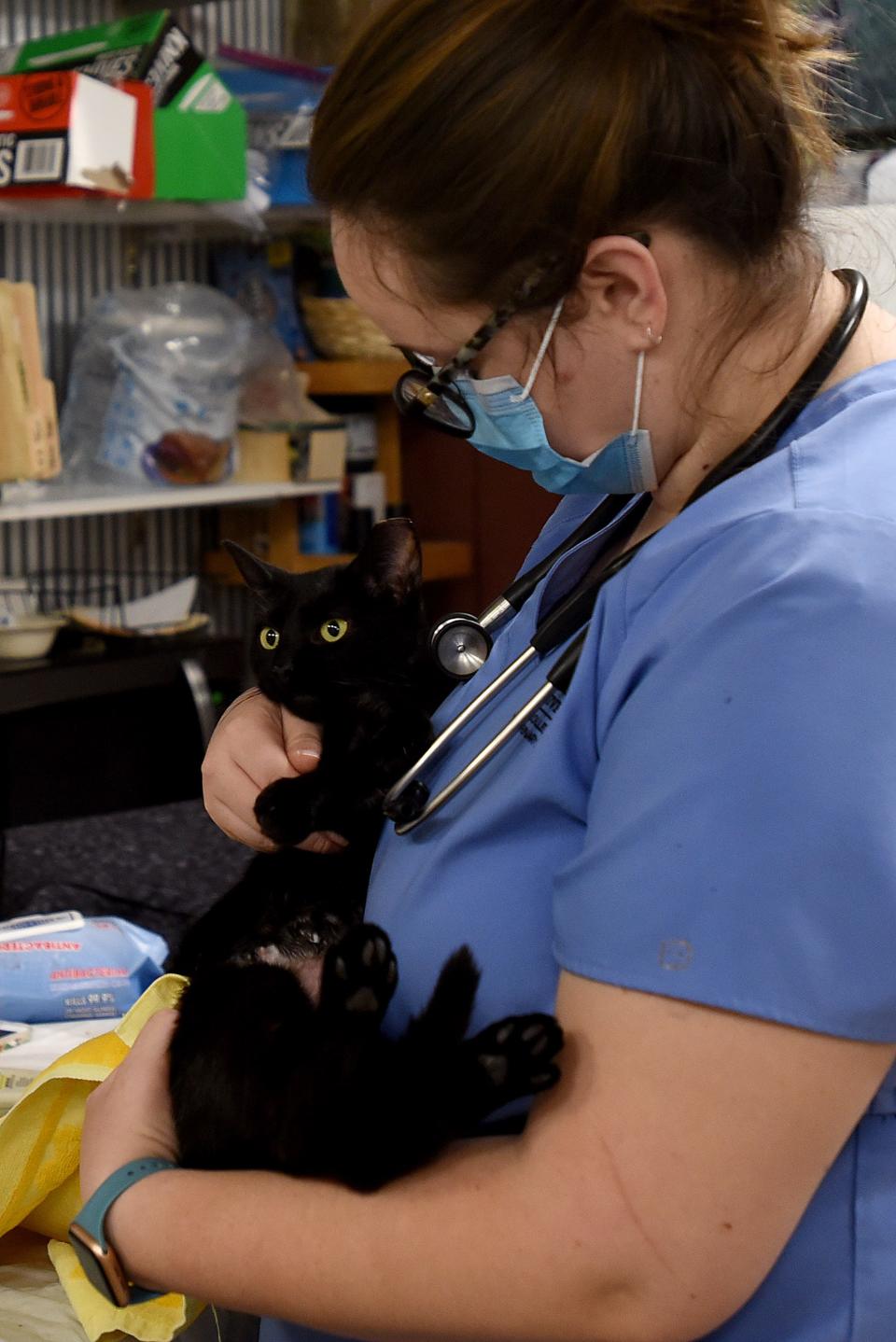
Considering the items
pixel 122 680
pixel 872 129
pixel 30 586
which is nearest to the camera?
pixel 872 129

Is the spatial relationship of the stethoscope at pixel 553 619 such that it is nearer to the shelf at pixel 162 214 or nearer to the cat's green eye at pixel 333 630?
the cat's green eye at pixel 333 630

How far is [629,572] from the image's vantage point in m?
0.78

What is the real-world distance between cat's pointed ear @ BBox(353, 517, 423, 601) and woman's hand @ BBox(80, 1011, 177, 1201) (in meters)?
0.54

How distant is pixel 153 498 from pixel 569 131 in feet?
7.50

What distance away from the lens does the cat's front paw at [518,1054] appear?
2.34ft

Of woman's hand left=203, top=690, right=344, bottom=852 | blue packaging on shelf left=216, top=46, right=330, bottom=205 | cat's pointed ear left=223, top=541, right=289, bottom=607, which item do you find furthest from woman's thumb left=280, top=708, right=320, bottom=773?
blue packaging on shelf left=216, top=46, right=330, bottom=205

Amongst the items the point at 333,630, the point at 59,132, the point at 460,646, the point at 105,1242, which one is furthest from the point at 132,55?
the point at 105,1242

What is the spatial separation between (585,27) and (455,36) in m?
0.07

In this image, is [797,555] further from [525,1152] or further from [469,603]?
[469,603]

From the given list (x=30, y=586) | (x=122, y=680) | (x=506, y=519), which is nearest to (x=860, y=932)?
(x=122, y=680)

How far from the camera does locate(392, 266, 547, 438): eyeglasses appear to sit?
839mm

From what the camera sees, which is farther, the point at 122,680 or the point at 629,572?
the point at 122,680

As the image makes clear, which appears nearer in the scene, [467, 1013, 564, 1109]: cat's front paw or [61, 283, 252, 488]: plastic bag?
[467, 1013, 564, 1109]: cat's front paw

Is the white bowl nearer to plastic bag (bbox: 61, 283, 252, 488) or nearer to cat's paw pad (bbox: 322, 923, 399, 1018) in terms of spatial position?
plastic bag (bbox: 61, 283, 252, 488)
